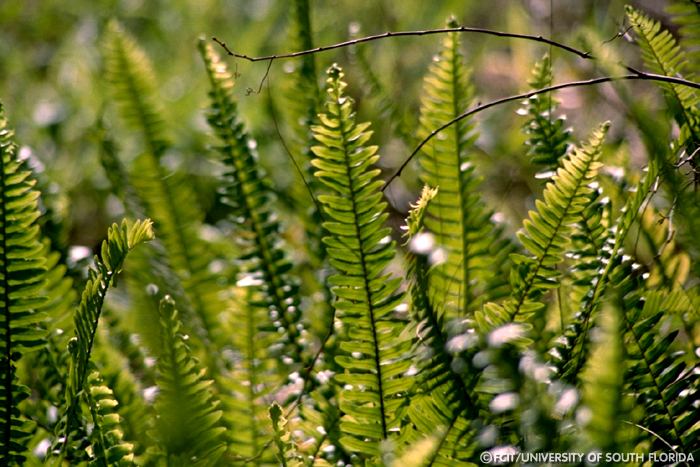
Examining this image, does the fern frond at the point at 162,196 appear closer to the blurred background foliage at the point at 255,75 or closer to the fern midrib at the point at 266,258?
the fern midrib at the point at 266,258

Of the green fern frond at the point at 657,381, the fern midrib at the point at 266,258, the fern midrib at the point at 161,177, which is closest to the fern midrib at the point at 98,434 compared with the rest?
the fern midrib at the point at 266,258

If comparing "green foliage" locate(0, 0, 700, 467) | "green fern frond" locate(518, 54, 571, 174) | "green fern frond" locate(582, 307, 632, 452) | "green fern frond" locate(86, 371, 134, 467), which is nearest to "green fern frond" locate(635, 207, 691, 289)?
"green foliage" locate(0, 0, 700, 467)

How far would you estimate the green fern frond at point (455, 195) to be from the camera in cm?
121

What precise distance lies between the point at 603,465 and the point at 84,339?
564 mm

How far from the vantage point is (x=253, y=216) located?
1.30 m

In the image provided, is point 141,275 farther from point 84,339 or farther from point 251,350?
point 84,339

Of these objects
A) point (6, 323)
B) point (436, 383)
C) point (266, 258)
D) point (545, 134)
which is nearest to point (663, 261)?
point (545, 134)

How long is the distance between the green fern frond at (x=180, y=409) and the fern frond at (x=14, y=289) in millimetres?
210

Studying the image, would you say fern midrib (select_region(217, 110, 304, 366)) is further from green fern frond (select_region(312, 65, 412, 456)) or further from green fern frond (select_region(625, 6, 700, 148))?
green fern frond (select_region(625, 6, 700, 148))

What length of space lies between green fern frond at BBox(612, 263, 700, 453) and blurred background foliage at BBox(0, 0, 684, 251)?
1.03 metres

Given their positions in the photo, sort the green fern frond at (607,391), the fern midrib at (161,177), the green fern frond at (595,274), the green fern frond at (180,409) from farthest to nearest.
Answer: the fern midrib at (161,177) → the green fern frond at (595,274) → the green fern frond at (180,409) → the green fern frond at (607,391)

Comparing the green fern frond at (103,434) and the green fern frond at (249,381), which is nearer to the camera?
the green fern frond at (103,434)

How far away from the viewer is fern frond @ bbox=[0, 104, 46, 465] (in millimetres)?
951

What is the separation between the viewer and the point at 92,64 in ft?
10.7
